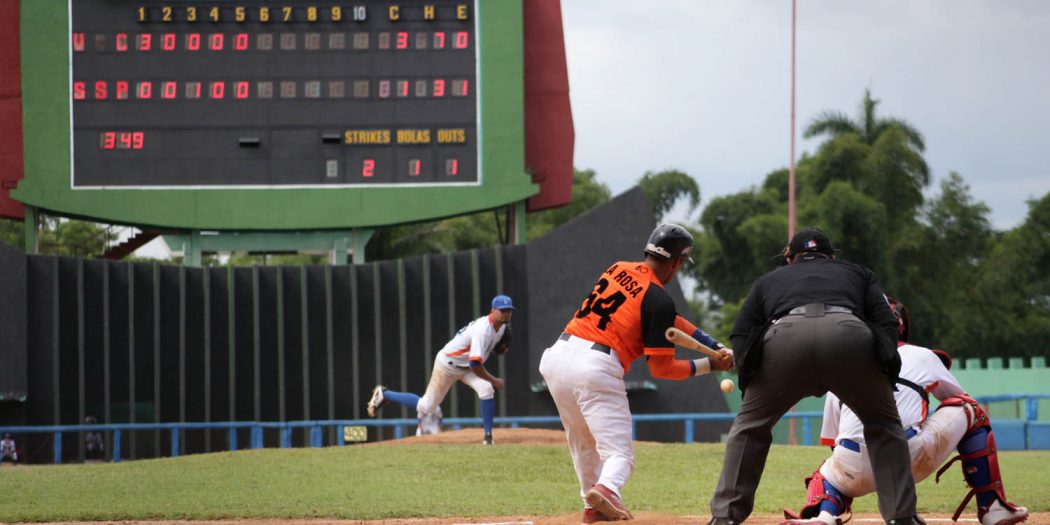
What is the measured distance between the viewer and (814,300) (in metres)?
7.88

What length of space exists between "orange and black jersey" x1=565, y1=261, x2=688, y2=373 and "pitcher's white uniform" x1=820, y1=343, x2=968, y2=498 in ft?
3.88

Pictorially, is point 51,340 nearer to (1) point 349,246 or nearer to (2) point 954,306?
(1) point 349,246

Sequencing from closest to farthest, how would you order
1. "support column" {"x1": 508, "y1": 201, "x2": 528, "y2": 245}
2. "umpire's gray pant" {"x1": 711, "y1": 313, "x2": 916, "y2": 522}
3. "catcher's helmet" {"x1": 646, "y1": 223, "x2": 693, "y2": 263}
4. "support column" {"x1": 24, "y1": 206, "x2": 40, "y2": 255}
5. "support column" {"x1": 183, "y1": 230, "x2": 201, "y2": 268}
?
"umpire's gray pant" {"x1": 711, "y1": 313, "x2": 916, "y2": 522}, "catcher's helmet" {"x1": 646, "y1": 223, "x2": 693, "y2": 263}, "support column" {"x1": 24, "y1": 206, "x2": 40, "y2": 255}, "support column" {"x1": 508, "y1": 201, "x2": 528, "y2": 245}, "support column" {"x1": 183, "y1": 230, "x2": 201, "y2": 268}

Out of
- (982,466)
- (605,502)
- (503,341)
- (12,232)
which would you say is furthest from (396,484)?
(12,232)

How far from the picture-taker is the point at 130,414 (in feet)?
104

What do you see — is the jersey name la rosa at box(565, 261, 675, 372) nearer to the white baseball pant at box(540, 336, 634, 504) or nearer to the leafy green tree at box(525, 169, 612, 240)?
the white baseball pant at box(540, 336, 634, 504)

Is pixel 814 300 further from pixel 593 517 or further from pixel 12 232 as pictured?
pixel 12 232

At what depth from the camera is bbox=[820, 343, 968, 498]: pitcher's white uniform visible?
8297 mm

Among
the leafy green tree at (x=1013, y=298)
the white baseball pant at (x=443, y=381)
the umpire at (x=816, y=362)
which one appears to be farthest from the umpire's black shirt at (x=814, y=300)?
the leafy green tree at (x=1013, y=298)

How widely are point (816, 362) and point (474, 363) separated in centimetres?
1134

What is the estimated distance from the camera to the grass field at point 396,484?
39.7 ft

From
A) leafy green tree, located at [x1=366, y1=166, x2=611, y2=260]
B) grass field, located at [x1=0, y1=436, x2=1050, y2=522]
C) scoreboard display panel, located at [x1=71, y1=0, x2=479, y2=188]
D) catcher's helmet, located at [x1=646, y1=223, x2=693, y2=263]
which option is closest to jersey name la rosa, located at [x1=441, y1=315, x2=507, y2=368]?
grass field, located at [x1=0, y1=436, x2=1050, y2=522]

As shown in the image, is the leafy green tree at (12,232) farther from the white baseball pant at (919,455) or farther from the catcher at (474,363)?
the white baseball pant at (919,455)

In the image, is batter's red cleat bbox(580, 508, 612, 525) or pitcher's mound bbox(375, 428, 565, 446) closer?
batter's red cleat bbox(580, 508, 612, 525)
